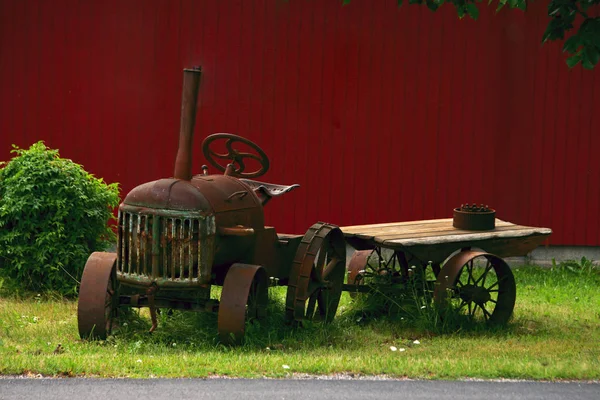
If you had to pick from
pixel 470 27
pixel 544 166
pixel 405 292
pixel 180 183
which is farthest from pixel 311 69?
pixel 180 183

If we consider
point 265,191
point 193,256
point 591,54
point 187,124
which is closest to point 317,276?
point 265,191

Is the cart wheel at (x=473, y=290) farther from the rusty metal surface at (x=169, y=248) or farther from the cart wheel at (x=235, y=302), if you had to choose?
the rusty metal surface at (x=169, y=248)

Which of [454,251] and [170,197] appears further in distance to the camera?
[454,251]

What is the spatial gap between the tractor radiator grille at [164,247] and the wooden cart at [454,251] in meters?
1.81

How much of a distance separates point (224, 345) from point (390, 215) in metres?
4.84

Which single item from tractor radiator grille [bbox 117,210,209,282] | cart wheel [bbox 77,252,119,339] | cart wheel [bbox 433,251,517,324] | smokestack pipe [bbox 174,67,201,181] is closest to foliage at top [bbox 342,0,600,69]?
smokestack pipe [bbox 174,67,201,181]

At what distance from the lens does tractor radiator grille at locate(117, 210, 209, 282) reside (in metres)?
7.98

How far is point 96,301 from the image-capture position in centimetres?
820

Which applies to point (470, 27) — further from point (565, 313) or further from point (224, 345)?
point (224, 345)

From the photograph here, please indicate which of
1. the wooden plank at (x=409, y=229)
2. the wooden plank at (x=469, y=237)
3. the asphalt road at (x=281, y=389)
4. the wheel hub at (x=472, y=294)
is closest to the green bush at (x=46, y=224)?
the wooden plank at (x=409, y=229)

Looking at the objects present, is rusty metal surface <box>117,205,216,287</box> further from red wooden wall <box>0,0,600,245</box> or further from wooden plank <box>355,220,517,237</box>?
red wooden wall <box>0,0,600,245</box>

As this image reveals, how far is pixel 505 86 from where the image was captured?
40.9 ft

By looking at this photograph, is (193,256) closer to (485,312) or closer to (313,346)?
(313,346)

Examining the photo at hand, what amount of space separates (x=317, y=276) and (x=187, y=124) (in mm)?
1680
